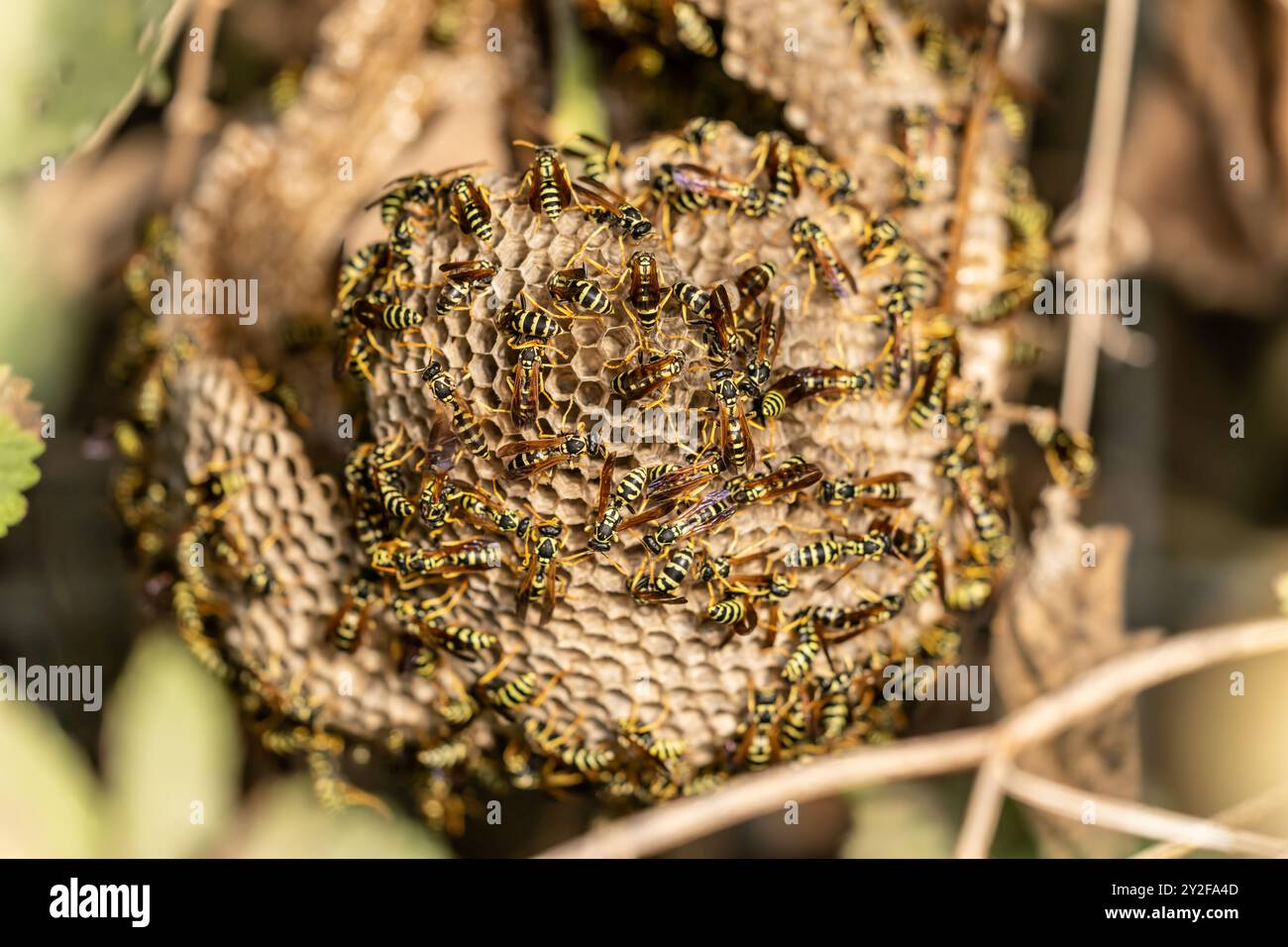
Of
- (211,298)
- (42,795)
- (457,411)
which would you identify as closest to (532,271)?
(457,411)

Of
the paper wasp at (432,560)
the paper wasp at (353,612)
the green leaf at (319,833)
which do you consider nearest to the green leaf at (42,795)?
the green leaf at (319,833)

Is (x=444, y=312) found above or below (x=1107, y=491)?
above

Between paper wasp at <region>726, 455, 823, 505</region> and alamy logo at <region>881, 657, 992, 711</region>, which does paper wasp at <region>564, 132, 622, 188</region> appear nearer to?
paper wasp at <region>726, 455, 823, 505</region>

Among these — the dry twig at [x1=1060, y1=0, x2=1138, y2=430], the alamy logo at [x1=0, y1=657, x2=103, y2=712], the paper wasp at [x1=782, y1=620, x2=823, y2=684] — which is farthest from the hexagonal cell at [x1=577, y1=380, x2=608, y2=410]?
the alamy logo at [x1=0, y1=657, x2=103, y2=712]

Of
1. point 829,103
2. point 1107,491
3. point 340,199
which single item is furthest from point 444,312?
point 1107,491
